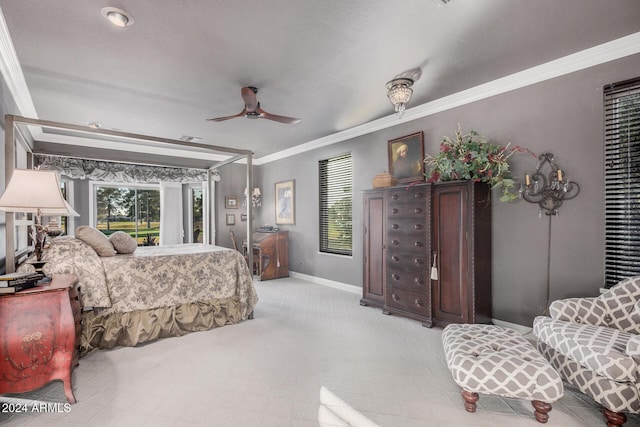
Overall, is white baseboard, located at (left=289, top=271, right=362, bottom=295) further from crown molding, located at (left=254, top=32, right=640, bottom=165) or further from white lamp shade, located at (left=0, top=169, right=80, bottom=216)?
white lamp shade, located at (left=0, top=169, right=80, bottom=216)

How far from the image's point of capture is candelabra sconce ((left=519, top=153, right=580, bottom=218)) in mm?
2768

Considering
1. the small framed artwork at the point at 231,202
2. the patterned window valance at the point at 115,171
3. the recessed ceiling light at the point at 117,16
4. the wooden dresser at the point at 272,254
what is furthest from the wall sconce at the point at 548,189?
the small framed artwork at the point at 231,202

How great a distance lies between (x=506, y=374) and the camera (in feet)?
5.84

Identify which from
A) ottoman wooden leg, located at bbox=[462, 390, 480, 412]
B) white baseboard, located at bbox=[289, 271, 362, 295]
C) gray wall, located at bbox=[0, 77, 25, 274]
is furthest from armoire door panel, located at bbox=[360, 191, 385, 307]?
gray wall, located at bbox=[0, 77, 25, 274]

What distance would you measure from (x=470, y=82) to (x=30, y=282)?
13.8ft

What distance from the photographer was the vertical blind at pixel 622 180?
2.45 meters

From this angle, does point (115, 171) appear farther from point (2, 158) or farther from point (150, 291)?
point (150, 291)

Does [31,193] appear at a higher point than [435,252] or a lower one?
higher

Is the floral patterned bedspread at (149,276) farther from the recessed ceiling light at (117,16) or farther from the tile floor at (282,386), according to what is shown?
the recessed ceiling light at (117,16)

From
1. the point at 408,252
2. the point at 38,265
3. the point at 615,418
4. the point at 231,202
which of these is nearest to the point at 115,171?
the point at 231,202

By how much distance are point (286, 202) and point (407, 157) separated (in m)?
3.08

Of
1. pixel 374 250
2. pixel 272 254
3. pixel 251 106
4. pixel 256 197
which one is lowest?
pixel 272 254

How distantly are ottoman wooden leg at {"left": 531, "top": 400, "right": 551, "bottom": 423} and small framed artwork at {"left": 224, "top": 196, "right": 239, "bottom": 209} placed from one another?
20.4ft

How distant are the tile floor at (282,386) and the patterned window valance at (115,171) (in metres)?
3.68
